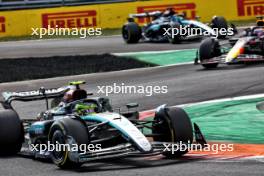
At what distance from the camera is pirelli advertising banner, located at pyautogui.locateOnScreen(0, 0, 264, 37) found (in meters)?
32.8

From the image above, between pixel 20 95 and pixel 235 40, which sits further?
pixel 235 40

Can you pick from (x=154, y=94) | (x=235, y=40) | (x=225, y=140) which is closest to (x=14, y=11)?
(x=235, y=40)

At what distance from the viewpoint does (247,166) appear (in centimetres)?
959

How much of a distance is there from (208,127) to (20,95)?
3.00 meters

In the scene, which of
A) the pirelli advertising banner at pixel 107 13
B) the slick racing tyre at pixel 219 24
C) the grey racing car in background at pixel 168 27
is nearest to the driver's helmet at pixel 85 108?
the grey racing car in background at pixel 168 27

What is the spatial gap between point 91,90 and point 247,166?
9725 mm

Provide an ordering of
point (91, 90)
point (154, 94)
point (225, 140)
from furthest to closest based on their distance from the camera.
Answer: point (91, 90) < point (154, 94) < point (225, 140)

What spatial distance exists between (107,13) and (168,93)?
16.7m

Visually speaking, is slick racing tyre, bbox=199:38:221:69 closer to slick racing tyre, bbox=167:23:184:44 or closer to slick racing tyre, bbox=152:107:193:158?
slick racing tyre, bbox=167:23:184:44

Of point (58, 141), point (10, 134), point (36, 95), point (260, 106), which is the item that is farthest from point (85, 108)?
point (260, 106)

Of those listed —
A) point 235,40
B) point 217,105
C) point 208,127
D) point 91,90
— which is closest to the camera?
point 208,127

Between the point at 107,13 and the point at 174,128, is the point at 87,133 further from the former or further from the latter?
the point at 107,13

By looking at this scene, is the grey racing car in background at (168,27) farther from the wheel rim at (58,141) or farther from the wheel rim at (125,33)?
the wheel rim at (58,141)

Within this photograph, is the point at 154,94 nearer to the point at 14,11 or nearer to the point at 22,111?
the point at 22,111
